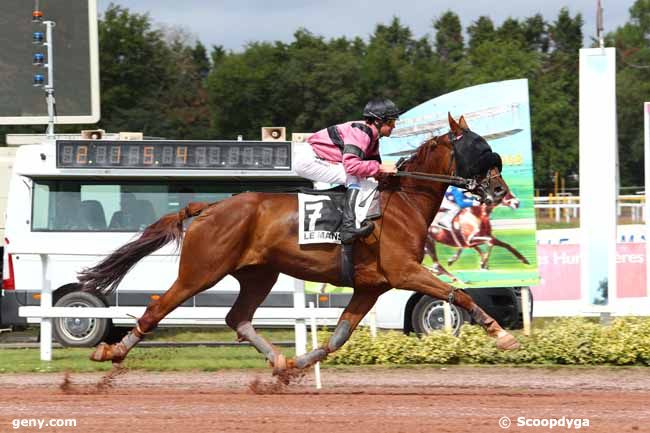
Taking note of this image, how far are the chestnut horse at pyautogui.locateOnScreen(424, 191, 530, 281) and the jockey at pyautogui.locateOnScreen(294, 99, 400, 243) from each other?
13.0 ft

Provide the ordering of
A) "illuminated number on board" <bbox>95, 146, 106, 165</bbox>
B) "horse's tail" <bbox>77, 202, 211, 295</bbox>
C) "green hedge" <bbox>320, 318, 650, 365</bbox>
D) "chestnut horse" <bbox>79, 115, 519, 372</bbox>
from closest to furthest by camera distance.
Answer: "chestnut horse" <bbox>79, 115, 519, 372</bbox> < "horse's tail" <bbox>77, 202, 211, 295</bbox> < "green hedge" <bbox>320, 318, 650, 365</bbox> < "illuminated number on board" <bbox>95, 146, 106, 165</bbox>

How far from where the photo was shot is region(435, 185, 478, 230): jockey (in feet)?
39.5

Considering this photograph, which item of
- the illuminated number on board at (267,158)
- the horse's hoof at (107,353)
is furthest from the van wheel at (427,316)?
the horse's hoof at (107,353)

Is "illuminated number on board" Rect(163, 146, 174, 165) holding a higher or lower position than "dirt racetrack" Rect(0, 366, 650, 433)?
higher

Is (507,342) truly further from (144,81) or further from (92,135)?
(144,81)

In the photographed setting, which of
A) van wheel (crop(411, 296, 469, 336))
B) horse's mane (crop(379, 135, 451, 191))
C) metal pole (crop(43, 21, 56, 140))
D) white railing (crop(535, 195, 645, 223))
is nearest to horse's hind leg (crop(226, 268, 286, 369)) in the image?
horse's mane (crop(379, 135, 451, 191))

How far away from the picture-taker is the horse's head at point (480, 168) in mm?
8125

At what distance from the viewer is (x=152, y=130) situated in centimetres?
4050

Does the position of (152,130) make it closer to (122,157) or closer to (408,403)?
(122,157)

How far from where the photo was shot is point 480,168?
321 inches

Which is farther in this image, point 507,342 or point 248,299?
point 248,299

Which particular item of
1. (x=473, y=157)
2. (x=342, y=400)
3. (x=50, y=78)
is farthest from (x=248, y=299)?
(x=50, y=78)

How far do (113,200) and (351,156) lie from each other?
20.7ft

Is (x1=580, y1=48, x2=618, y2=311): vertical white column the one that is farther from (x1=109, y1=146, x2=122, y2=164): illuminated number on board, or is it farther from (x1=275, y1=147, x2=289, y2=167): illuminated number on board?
(x1=109, y1=146, x2=122, y2=164): illuminated number on board
